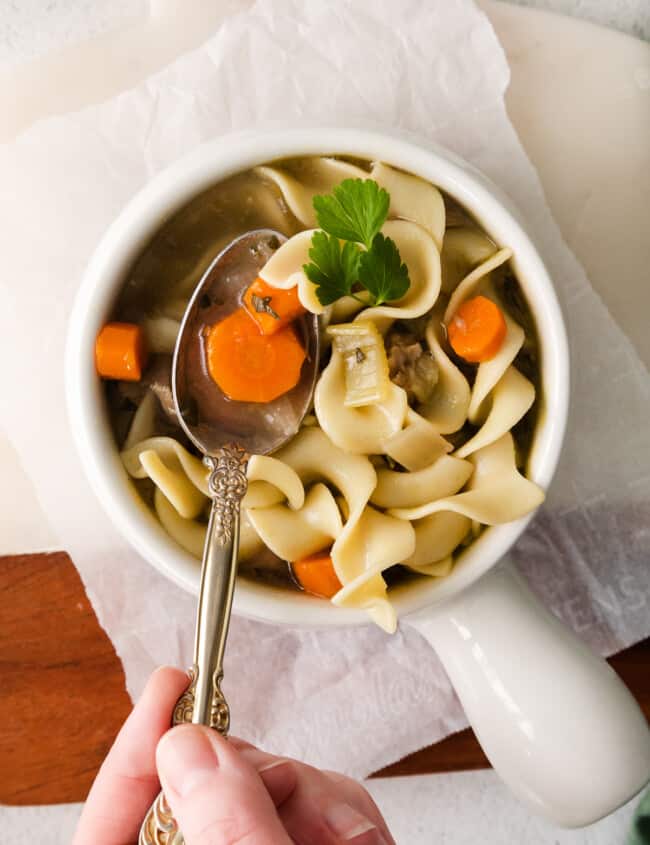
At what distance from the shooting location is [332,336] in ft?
4.17

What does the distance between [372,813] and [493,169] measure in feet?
3.15

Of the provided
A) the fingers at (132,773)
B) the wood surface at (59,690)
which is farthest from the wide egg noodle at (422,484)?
the wood surface at (59,690)

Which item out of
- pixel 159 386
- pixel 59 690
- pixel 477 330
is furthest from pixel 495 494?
pixel 59 690

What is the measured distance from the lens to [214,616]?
44.2 inches

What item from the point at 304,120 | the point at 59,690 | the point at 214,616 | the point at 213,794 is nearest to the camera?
the point at 213,794

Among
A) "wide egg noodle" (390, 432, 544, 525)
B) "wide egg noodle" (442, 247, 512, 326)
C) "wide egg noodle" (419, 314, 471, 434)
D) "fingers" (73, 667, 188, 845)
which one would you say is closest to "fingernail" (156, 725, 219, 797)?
"fingers" (73, 667, 188, 845)

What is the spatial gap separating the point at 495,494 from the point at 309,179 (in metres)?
0.46

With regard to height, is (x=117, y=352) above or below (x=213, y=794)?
above

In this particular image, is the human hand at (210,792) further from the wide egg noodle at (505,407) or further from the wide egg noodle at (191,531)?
the wide egg noodle at (505,407)

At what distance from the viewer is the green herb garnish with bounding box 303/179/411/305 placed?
1.14 meters

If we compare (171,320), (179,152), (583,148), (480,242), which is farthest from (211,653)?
(583,148)

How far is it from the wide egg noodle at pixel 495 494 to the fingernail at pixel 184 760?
0.40 m

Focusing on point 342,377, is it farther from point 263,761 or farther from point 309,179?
point 263,761

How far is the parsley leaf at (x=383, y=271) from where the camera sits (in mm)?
1169
